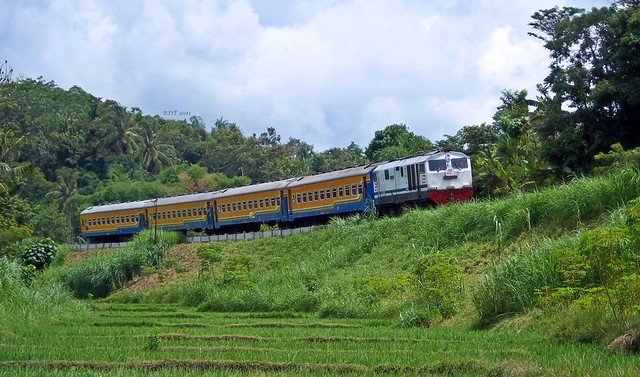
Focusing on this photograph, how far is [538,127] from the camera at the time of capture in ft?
113

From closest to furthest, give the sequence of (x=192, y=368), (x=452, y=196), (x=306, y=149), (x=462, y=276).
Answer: (x=192, y=368) → (x=462, y=276) → (x=452, y=196) → (x=306, y=149)

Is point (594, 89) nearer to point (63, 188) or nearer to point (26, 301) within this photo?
point (26, 301)

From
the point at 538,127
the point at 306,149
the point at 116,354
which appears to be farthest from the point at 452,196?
the point at 306,149

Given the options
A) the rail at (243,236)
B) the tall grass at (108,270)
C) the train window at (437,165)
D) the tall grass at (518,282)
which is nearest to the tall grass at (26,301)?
the tall grass at (518,282)

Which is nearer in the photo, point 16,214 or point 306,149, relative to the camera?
point 16,214

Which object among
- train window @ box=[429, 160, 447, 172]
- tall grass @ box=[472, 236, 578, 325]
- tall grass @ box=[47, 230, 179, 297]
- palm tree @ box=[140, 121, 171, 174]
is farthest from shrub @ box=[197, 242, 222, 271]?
palm tree @ box=[140, 121, 171, 174]

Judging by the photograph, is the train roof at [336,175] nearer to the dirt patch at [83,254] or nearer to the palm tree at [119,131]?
the dirt patch at [83,254]

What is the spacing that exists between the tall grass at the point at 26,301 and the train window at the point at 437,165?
1432cm

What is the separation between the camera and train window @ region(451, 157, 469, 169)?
33031 millimetres

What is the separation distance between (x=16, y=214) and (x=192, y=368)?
3271 centimetres

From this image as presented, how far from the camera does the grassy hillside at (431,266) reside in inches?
631

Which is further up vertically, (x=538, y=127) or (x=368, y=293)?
(x=538, y=127)

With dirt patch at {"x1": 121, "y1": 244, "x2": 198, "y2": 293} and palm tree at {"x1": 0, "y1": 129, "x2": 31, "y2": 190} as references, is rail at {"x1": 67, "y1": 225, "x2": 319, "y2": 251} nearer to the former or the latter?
dirt patch at {"x1": 121, "y1": 244, "x2": 198, "y2": 293}

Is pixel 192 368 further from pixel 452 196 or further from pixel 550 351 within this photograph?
pixel 452 196
